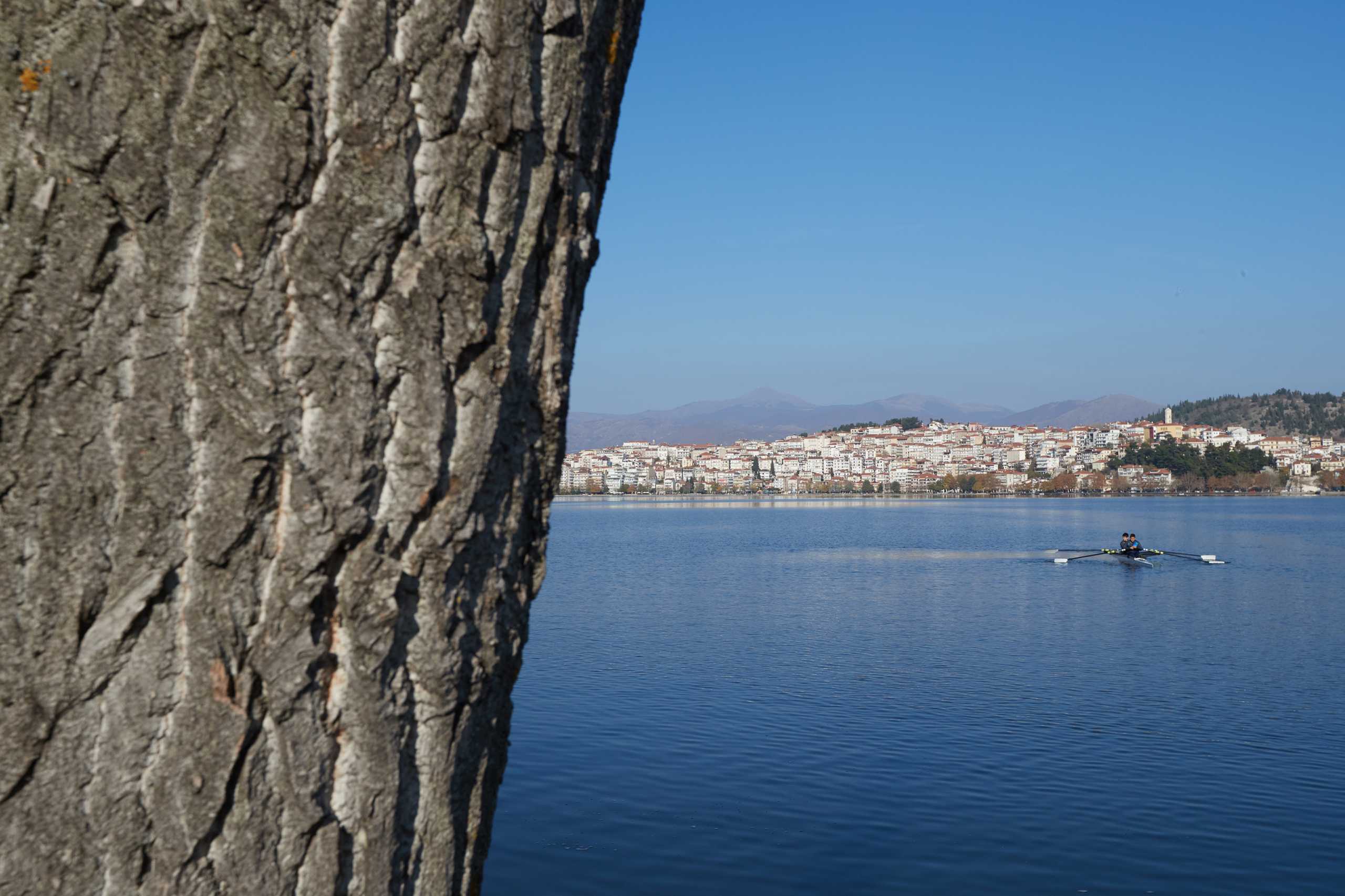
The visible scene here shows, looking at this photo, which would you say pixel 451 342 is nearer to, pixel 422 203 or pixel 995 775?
pixel 422 203

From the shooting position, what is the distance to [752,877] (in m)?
8.55

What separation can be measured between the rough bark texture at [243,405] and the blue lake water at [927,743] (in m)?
7.73

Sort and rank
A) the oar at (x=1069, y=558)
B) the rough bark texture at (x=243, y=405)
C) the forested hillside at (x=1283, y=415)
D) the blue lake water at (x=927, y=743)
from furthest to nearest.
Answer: the forested hillside at (x=1283, y=415) → the oar at (x=1069, y=558) → the blue lake water at (x=927, y=743) → the rough bark texture at (x=243, y=405)

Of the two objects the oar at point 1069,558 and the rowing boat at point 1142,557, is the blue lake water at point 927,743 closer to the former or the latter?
the rowing boat at point 1142,557

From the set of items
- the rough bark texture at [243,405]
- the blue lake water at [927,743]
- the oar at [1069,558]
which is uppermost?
the rough bark texture at [243,405]

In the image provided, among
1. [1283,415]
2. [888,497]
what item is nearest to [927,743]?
[888,497]

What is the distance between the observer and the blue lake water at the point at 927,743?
8891 millimetres

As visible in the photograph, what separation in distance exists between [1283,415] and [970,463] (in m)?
62.3

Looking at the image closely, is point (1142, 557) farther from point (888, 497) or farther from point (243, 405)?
point (888, 497)

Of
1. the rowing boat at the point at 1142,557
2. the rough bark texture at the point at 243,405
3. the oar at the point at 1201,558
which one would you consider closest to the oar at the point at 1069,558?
the rowing boat at the point at 1142,557


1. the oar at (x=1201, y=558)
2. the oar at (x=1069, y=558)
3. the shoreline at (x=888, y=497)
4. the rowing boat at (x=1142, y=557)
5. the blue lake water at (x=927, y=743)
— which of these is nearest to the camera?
the blue lake water at (x=927, y=743)

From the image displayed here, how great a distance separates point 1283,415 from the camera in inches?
7313

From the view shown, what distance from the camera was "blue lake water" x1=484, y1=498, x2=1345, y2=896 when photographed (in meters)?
8.89

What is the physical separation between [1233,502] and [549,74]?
432 feet
